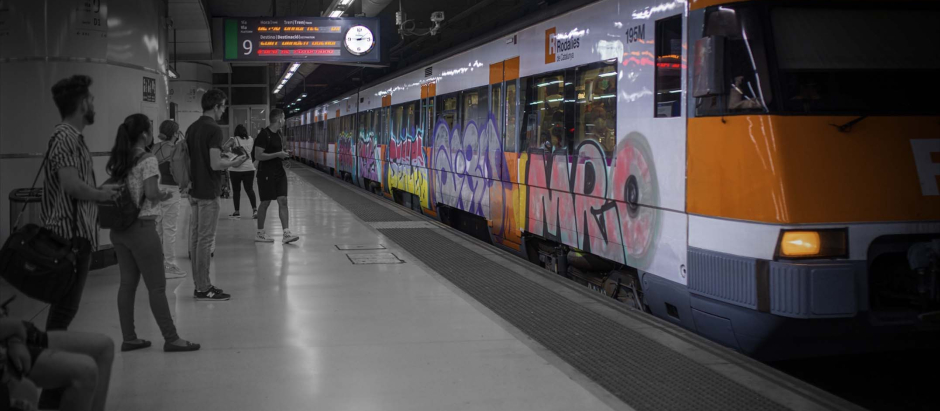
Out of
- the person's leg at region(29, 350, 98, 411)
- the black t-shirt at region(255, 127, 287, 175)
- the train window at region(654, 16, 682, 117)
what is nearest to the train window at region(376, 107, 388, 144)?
the black t-shirt at region(255, 127, 287, 175)

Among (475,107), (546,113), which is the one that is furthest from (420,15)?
(546,113)

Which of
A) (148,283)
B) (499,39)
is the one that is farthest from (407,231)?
(148,283)

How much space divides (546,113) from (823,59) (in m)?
3.49

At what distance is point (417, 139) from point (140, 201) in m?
10.1

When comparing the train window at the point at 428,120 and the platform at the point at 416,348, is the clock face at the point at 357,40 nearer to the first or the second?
the train window at the point at 428,120

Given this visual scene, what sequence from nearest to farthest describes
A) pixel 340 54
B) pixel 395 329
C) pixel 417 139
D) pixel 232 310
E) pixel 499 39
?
pixel 395 329 → pixel 232 310 → pixel 499 39 → pixel 417 139 → pixel 340 54

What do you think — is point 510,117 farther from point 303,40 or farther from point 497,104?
point 303,40

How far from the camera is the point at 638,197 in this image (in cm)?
637

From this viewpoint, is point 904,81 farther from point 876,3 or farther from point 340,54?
point 340,54

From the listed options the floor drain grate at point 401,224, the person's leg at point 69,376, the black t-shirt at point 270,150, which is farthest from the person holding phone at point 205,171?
the floor drain grate at point 401,224

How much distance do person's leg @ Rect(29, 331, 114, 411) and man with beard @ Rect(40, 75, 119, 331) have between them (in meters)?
0.71

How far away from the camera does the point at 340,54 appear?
17.7 metres

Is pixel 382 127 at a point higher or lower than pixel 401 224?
higher

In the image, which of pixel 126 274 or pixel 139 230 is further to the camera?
pixel 126 274
